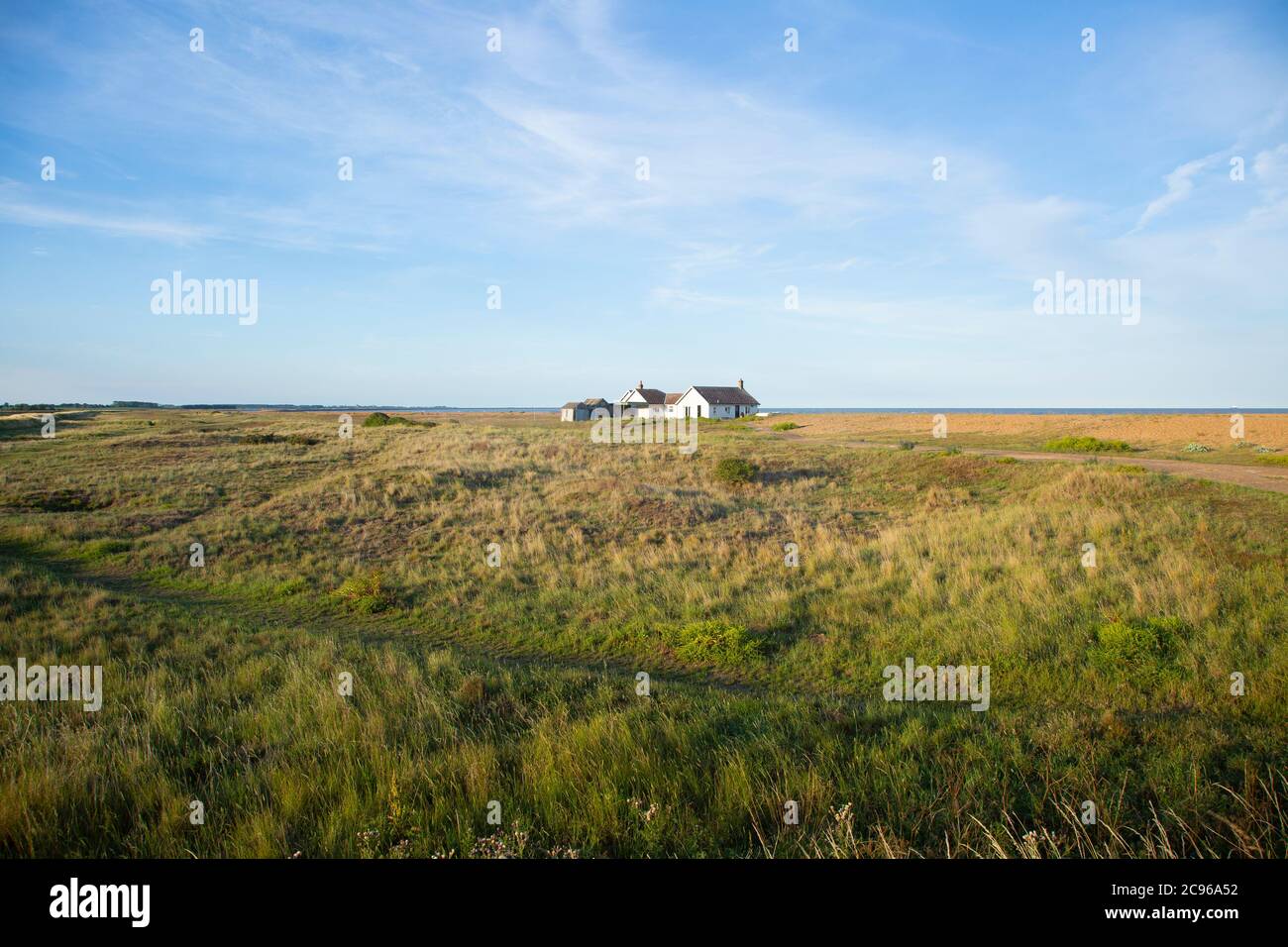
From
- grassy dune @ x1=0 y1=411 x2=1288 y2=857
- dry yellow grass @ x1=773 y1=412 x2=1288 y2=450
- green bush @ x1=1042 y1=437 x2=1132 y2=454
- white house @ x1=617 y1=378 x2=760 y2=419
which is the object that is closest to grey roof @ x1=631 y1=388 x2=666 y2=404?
white house @ x1=617 y1=378 x2=760 y2=419

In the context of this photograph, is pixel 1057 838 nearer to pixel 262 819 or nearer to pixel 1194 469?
pixel 262 819

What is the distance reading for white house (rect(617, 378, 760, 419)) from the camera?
8662cm

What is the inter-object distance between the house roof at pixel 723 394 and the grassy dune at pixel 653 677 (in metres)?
67.9

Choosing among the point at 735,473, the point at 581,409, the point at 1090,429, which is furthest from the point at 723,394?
the point at 735,473

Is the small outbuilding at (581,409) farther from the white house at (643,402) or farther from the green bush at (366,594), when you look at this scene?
the green bush at (366,594)

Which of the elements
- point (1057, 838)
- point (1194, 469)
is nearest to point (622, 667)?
point (1057, 838)

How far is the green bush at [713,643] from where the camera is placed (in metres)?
8.48

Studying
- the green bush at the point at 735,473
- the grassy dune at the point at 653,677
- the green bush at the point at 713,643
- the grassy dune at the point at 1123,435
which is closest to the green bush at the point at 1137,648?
the grassy dune at the point at 653,677

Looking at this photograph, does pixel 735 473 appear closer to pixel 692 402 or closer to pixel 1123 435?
pixel 1123 435

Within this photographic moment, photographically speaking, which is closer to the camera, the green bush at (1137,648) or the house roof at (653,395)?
the green bush at (1137,648)

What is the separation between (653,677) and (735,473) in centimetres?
2015

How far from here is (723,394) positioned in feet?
290

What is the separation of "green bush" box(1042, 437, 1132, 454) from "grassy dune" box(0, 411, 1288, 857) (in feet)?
63.3
